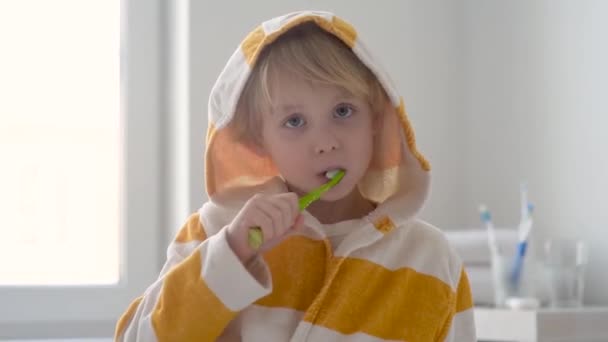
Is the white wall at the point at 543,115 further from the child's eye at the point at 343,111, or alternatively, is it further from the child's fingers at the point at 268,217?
the child's fingers at the point at 268,217

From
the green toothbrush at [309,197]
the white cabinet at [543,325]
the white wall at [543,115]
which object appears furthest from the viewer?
the white wall at [543,115]

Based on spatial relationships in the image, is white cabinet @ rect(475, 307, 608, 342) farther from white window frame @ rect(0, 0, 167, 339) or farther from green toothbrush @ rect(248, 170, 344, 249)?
white window frame @ rect(0, 0, 167, 339)

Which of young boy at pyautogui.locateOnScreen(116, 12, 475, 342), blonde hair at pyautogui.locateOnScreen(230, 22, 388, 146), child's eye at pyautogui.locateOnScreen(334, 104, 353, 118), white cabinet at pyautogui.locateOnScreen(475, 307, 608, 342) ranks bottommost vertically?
white cabinet at pyautogui.locateOnScreen(475, 307, 608, 342)

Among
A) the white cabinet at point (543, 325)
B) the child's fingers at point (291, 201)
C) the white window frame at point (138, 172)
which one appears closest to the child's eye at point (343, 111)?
the child's fingers at point (291, 201)

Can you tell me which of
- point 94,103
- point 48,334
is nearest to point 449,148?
point 94,103

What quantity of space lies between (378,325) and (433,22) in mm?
1094

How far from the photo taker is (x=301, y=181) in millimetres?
974

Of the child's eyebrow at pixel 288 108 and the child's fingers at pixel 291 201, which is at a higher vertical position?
the child's eyebrow at pixel 288 108

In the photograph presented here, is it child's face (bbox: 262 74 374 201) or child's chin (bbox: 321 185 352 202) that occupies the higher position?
child's face (bbox: 262 74 374 201)

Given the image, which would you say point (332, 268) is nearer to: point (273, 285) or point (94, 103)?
point (273, 285)

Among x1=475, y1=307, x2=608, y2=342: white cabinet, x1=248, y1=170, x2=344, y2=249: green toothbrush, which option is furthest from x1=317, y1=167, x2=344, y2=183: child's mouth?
x1=475, y1=307, x2=608, y2=342: white cabinet

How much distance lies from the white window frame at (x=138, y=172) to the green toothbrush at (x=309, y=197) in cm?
80

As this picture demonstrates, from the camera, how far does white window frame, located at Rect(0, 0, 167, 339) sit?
168 cm

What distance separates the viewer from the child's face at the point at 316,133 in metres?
0.94
